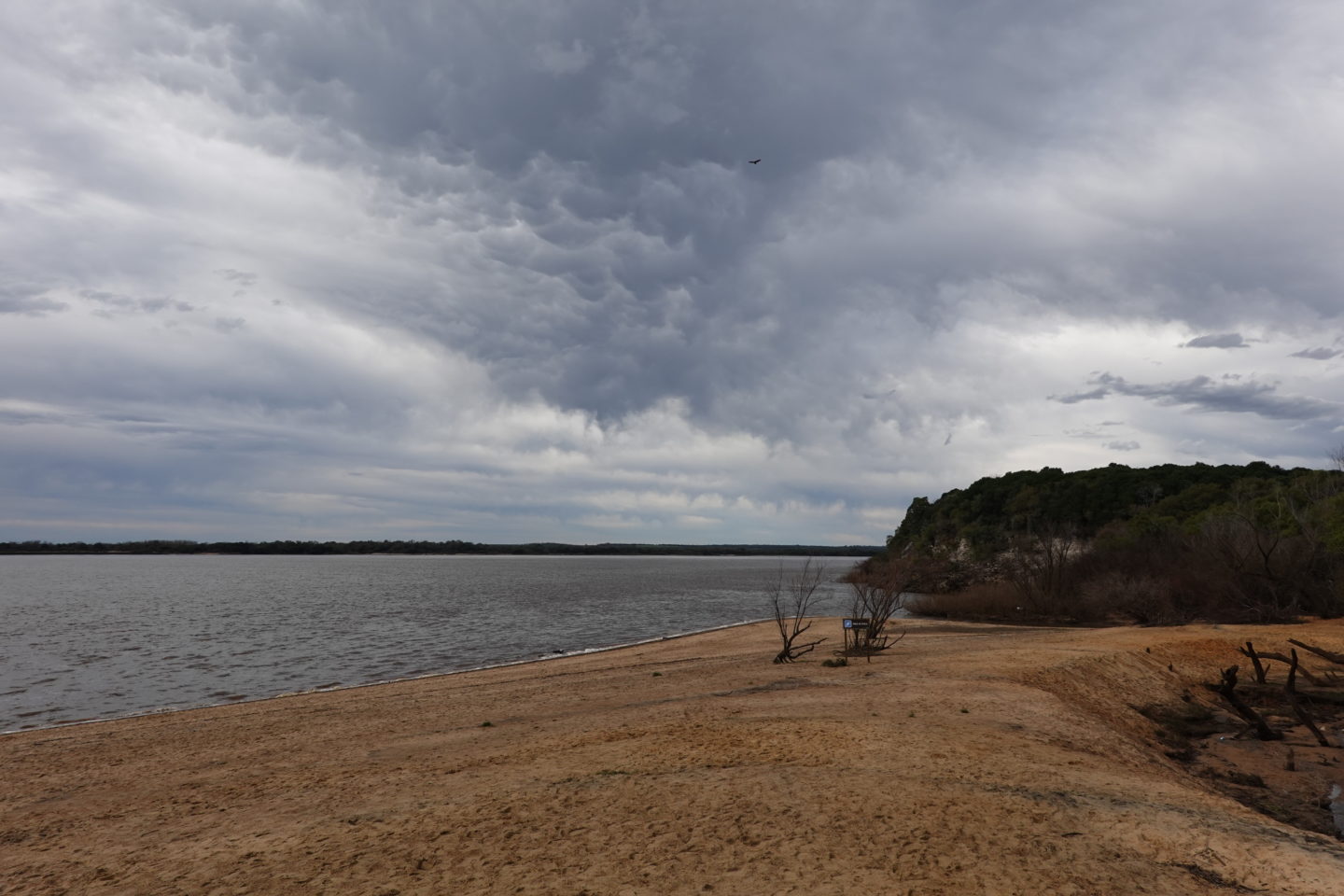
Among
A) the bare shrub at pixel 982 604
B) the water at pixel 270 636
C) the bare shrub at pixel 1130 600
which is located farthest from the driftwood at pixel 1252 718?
the bare shrub at pixel 982 604

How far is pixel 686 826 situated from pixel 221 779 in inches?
325

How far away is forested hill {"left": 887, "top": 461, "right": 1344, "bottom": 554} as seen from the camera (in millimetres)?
71938

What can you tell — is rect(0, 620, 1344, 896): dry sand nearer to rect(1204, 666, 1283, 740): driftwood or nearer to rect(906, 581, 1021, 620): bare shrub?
rect(1204, 666, 1283, 740): driftwood

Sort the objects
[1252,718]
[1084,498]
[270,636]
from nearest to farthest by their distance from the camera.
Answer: [1252,718] → [270,636] → [1084,498]

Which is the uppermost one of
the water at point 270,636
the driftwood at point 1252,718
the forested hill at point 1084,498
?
the forested hill at point 1084,498

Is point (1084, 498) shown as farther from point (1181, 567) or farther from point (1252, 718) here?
point (1252, 718)

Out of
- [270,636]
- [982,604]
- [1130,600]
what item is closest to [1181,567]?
[1130,600]

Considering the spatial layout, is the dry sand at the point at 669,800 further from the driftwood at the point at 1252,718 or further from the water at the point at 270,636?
the water at the point at 270,636

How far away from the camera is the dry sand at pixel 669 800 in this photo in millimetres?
7414

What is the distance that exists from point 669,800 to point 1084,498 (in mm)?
96286

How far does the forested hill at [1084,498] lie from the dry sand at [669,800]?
5962 centimetres

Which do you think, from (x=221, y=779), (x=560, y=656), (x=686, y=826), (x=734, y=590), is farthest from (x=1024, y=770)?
(x=734, y=590)

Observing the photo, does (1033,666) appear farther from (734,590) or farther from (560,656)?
(734,590)

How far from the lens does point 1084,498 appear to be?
91562mm
